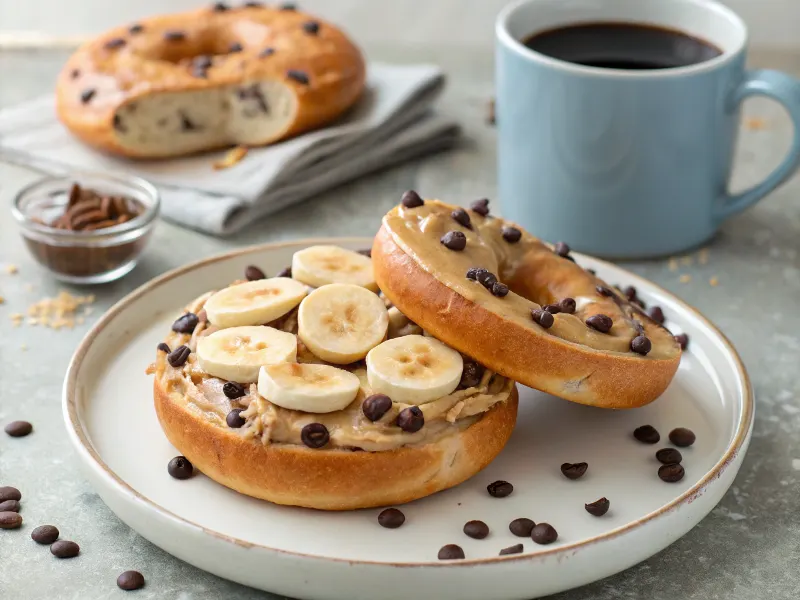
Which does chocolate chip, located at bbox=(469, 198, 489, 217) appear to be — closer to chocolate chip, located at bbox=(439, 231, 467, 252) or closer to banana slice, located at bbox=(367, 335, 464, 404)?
chocolate chip, located at bbox=(439, 231, 467, 252)

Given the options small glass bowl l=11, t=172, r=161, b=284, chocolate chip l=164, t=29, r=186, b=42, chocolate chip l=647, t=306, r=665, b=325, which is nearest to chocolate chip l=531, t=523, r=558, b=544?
chocolate chip l=647, t=306, r=665, b=325

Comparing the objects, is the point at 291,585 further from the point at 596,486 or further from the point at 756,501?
the point at 756,501

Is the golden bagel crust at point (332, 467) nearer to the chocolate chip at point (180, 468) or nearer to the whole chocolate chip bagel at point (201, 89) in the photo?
the chocolate chip at point (180, 468)

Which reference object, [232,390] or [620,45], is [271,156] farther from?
[232,390]

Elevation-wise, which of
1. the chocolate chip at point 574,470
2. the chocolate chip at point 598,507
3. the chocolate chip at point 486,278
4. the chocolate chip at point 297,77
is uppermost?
the chocolate chip at point 486,278

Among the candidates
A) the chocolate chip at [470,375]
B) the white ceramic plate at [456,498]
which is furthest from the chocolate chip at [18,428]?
the chocolate chip at [470,375]

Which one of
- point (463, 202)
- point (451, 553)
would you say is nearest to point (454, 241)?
point (451, 553)
